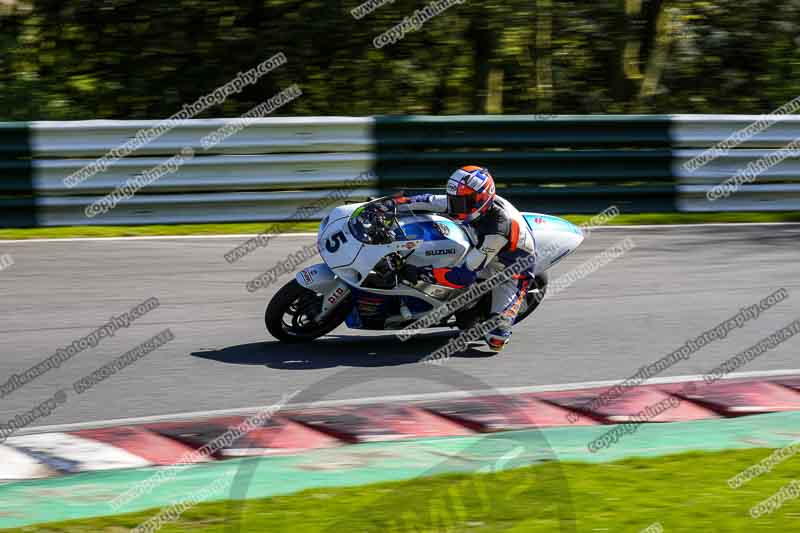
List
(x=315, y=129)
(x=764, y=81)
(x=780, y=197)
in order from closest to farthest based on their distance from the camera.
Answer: (x=315, y=129), (x=780, y=197), (x=764, y=81)

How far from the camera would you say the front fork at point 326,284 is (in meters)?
8.89

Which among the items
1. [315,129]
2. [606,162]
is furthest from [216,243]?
[606,162]

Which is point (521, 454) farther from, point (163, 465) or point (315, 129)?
point (315, 129)

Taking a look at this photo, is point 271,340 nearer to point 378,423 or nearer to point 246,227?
point 378,423

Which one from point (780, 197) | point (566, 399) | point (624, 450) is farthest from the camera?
point (780, 197)

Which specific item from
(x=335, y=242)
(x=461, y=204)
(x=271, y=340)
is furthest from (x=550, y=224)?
(x=271, y=340)

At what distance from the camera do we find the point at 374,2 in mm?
17328

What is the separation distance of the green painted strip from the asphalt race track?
1116mm

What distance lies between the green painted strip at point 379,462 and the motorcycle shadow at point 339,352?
1808mm

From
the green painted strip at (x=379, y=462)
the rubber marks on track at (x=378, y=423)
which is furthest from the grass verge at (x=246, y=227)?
the green painted strip at (x=379, y=462)

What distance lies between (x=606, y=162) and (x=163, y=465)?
9371mm

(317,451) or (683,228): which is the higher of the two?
(317,451)

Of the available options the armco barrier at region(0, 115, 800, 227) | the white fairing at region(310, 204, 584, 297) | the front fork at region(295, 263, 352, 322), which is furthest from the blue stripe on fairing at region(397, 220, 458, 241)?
the armco barrier at region(0, 115, 800, 227)

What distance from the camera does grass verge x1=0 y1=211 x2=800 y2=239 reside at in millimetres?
12805
